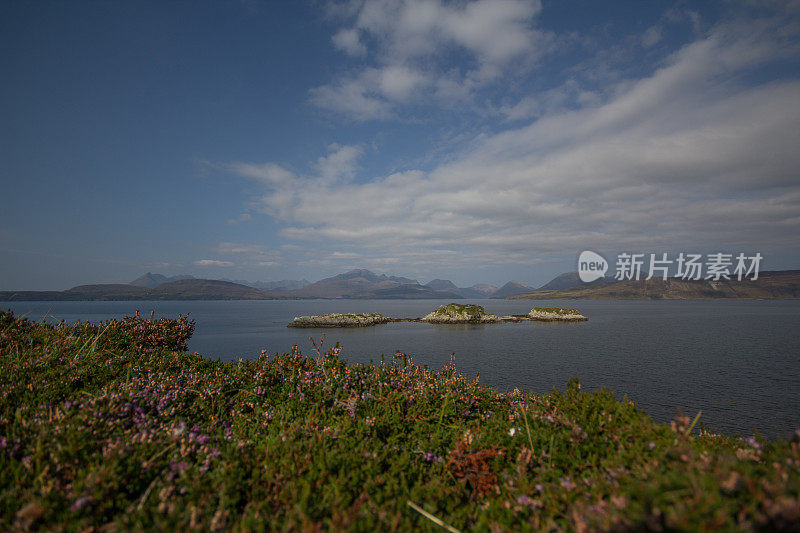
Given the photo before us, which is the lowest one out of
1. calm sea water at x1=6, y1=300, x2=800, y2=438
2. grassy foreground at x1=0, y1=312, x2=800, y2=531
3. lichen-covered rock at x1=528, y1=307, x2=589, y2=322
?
lichen-covered rock at x1=528, y1=307, x2=589, y2=322

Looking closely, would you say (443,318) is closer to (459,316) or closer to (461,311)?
(459,316)

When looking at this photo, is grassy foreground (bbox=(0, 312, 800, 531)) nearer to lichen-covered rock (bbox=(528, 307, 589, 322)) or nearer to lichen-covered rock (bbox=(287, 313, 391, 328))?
lichen-covered rock (bbox=(287, 313, 391, 328))

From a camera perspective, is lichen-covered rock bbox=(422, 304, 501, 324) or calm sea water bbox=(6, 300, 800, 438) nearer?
calm sea water bbox=(6, 300, 800, 438)

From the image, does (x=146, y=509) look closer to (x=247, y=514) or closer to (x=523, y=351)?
(x=247, y=514)

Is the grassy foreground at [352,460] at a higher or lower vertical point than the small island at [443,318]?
higher

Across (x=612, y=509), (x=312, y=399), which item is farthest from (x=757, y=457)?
(x=312, y=399)

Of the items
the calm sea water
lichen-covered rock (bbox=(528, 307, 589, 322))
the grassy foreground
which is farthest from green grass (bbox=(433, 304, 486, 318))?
the grassy foreground

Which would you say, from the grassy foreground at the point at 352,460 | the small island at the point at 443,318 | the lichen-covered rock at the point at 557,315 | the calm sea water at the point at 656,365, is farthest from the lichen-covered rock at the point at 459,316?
the grassy foreground at the point at 352,460

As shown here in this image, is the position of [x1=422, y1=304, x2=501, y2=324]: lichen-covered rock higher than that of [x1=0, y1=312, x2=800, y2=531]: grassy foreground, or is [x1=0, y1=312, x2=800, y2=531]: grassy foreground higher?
[x1=0, y1=312, x2=800, y2=531]: grassy foreground

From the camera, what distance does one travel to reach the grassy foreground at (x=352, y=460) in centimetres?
296

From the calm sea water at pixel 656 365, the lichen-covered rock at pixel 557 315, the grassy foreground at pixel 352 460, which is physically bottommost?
the lichen-covered rock at pixel 557 315

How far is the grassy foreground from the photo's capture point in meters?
2.96

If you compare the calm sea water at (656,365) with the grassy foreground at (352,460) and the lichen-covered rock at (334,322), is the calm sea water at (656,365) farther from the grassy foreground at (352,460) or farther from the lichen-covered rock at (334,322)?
the lichen-covered rock at (334,322)

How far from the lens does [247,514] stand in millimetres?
3518
